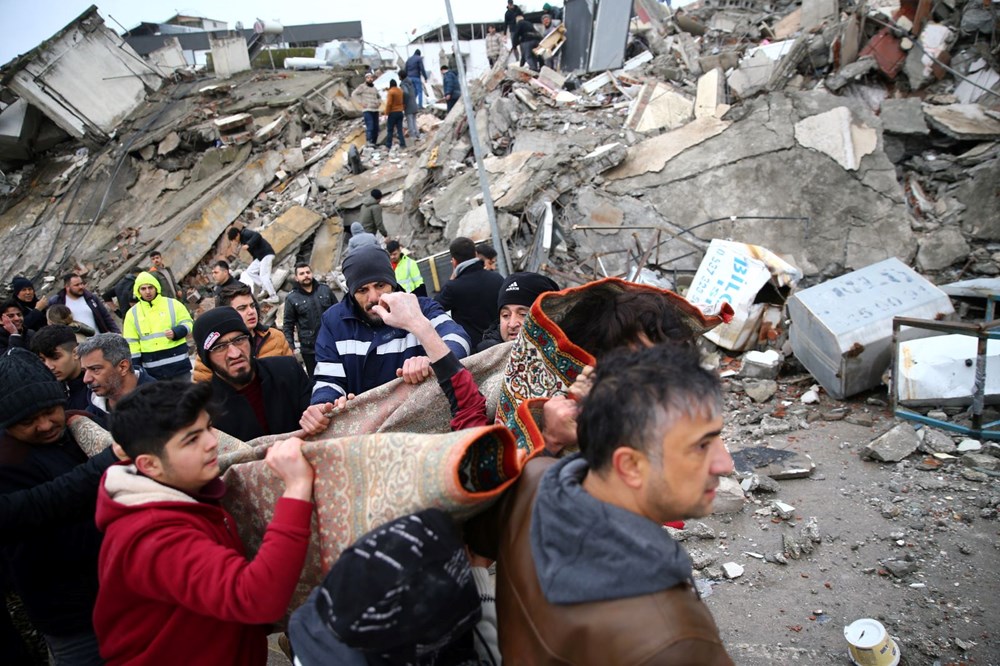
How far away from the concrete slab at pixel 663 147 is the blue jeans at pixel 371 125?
834 centimetres

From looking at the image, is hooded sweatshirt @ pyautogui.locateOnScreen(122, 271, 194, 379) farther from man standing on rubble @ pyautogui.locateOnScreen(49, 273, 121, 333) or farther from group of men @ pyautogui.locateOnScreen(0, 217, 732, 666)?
group of men @ pyautogui.locateOnScreen(0, 217, 732, 666)

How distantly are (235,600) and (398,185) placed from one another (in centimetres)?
1235

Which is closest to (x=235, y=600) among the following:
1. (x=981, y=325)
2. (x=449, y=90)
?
(x=981, y=325)

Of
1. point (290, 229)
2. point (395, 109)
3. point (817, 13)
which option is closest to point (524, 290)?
point (290, 229)

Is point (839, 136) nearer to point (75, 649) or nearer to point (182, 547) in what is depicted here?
point (182, 547)

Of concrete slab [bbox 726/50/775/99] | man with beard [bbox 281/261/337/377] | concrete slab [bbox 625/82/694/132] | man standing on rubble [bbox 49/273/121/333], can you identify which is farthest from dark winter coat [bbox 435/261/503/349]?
concrete slab [bbox 726/50/775/99]

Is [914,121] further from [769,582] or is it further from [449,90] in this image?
[449,90]

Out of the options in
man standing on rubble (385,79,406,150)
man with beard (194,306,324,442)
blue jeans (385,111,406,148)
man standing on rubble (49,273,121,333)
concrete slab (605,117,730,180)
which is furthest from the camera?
blue jeans (385,111,406,148)

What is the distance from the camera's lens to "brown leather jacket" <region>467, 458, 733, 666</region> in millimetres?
953

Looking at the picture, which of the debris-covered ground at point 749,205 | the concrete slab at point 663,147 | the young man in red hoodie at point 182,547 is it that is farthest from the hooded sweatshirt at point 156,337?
the concrete slab at point 663,147

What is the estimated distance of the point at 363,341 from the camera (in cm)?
280

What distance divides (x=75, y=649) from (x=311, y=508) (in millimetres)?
1480

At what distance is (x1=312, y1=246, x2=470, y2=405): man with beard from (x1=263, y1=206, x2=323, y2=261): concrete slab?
10752 mm

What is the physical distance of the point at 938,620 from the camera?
3.01m
